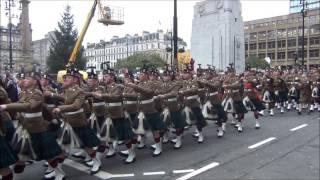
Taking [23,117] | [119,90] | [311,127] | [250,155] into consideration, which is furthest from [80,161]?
[311,127]

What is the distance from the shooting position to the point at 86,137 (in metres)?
7.68

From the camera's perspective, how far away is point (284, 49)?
9706 cm

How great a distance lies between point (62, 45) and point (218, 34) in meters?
23.7

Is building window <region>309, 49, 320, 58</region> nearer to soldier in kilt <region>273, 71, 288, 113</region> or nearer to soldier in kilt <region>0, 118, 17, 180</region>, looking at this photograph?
soldier in kilt <region>273, 71, 288, 113</region>

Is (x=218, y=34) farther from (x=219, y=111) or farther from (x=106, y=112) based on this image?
(x=106, y=112)

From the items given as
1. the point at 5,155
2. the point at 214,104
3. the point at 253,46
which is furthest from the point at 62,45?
the point at 253,46

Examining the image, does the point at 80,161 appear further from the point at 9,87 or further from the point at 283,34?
the point at 283,34

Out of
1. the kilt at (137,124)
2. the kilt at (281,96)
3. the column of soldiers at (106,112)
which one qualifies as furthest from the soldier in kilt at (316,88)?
the kilt at (137,124)

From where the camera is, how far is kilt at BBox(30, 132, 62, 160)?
267 inches

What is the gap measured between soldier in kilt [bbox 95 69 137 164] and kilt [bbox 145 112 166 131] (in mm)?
641

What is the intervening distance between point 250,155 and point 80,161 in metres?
3.79

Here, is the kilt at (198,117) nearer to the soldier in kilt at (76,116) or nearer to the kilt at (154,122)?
the kilt at (154,122)

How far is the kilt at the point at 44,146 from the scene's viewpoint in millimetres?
6781

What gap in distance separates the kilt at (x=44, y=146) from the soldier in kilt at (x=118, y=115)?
5.85 feet
